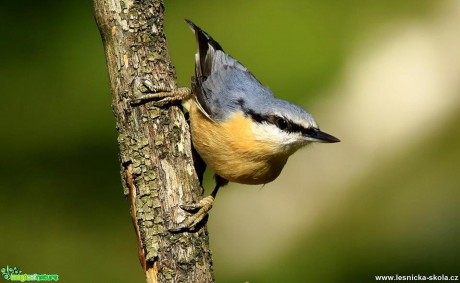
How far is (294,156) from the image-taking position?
5.17 metres

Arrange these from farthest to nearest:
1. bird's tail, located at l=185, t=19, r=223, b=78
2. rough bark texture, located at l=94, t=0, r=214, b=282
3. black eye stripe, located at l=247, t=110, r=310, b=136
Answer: bird's tail, located at l=185, t=19, r=223, b=78, black eye stripe, located at l=247, t=110, r=310, b=136, rough bark texture, located at l=94, t=0, r=214, b=282

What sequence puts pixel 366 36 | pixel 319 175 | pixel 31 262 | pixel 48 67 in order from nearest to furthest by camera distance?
1. pixel 31 262
2. pixel 319 175
3. pixel 48 67
4. pixel 366 36

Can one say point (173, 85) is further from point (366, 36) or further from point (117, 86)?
point (366, 36)

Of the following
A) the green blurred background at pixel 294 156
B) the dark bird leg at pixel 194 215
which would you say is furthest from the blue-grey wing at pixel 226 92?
the green blurred background at pixel 294 156

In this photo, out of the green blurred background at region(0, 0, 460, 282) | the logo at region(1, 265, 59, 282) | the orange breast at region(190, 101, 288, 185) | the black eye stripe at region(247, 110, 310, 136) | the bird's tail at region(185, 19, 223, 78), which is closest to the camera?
the black eye stripe at region(247, 110, 310, 136)

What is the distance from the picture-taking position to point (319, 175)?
511cm

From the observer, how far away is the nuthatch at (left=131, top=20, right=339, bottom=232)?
3084 mm

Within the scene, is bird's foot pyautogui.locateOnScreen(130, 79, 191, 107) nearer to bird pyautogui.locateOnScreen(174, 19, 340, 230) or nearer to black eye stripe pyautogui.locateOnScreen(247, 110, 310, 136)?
bird pyautogui.locateOnScreen(174, 19, 340, 230)

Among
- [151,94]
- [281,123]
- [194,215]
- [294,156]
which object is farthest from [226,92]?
[294,156]

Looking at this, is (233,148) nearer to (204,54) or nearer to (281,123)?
(281,123)

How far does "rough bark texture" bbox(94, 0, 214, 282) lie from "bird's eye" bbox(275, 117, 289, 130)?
1.51 feet

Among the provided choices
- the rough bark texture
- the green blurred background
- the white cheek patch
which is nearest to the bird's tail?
the white cheek patch

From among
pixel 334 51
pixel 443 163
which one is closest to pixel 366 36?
pixel 334 51

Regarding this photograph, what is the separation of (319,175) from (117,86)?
250cm
